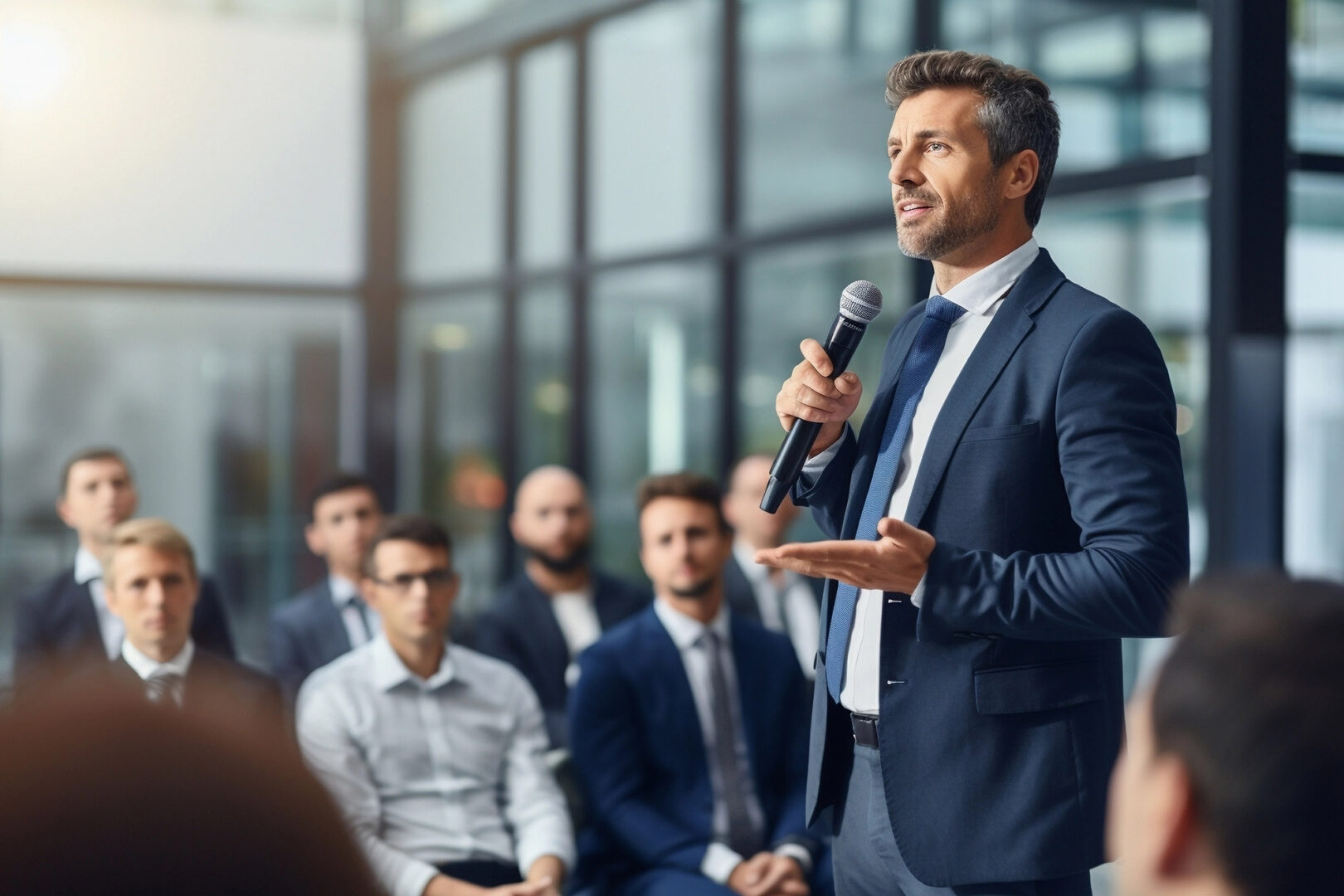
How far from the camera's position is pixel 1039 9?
4.26 meters

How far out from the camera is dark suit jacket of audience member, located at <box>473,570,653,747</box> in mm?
4270

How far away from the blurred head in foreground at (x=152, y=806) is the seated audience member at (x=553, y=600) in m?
3.59

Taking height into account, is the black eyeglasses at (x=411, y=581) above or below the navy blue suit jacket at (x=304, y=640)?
above

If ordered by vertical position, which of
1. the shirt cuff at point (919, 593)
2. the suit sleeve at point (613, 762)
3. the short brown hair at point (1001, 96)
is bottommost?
the suit sleeve at point (613, 762)

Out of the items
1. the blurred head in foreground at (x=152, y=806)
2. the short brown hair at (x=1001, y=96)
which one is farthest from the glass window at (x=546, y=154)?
the blurred head in foreground at (x=152, y=806)

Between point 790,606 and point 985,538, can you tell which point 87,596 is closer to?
point 790,606

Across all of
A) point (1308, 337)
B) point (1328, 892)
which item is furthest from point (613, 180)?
point (1328, 892)

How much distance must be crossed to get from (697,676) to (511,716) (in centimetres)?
45

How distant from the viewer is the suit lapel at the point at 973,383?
1.52 meters

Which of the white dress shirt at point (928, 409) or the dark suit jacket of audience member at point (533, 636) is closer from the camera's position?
the white dress shirt at point (928, 409)

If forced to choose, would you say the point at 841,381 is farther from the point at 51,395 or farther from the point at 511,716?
the point at 51,395

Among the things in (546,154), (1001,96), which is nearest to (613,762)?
(1001,96)

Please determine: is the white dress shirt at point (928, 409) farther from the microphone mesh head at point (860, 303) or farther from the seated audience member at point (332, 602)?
the seated audience member at point (332, 602)

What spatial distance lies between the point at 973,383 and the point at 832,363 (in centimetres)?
17
